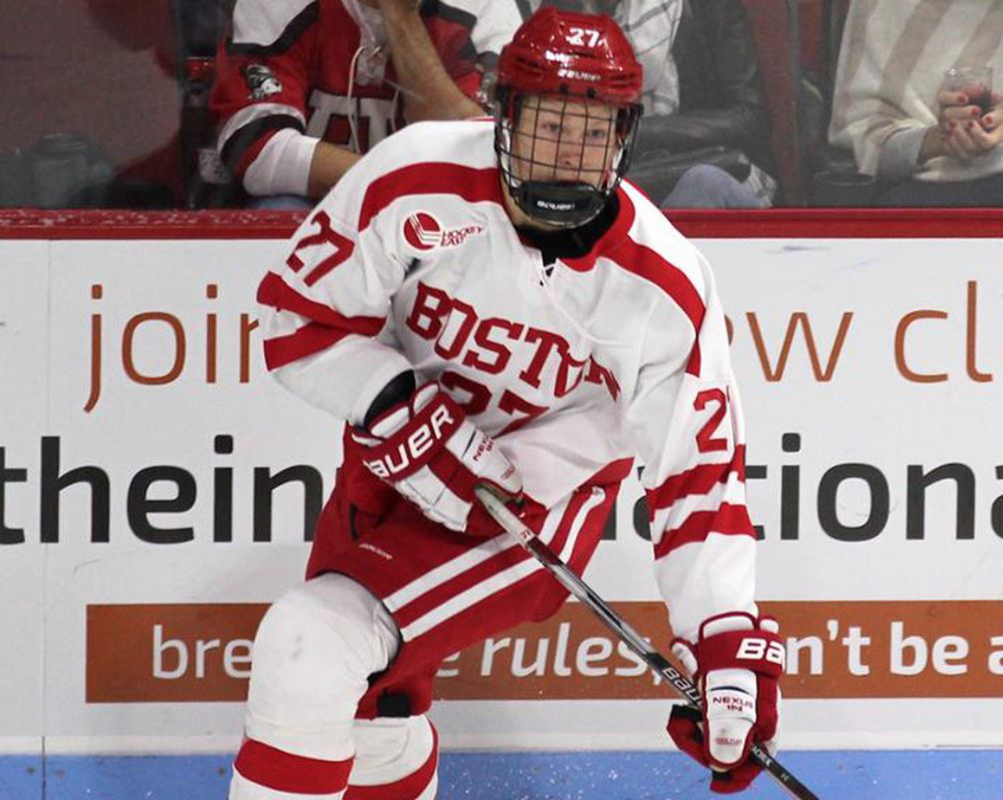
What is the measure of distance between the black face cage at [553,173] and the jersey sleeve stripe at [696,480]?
33 centimetres

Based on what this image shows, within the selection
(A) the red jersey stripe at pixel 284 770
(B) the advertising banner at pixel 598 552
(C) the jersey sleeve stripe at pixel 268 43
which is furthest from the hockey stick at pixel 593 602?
(C) the jersey sleeve stripe at pixel 268 43

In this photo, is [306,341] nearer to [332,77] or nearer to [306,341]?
[306,341]

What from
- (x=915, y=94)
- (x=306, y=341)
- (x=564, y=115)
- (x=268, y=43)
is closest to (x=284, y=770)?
(x=306, y=341)

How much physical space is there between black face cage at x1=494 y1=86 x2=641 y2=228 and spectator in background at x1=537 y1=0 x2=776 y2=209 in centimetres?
63

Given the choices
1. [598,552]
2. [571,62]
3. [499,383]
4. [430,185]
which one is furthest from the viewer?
[598,552]

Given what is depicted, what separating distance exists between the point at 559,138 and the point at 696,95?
70 centimetres

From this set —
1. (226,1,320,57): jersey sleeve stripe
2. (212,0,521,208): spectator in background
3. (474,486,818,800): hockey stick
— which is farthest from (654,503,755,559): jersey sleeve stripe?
(226,1,320,57): jersey sleeve stripe

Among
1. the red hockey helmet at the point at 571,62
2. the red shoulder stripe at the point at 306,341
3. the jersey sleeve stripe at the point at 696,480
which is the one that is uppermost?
the red hockey helmet at the point at 571,62

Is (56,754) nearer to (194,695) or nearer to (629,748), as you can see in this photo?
(194,695)

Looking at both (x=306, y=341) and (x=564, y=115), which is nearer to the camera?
(x=564, y=115)

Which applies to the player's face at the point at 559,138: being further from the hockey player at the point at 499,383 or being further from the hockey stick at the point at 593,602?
the hockey stick at the point at 593,602

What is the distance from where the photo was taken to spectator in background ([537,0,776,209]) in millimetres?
2957

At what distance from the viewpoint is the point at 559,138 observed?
231 cm

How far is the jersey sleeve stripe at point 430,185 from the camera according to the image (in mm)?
2410
